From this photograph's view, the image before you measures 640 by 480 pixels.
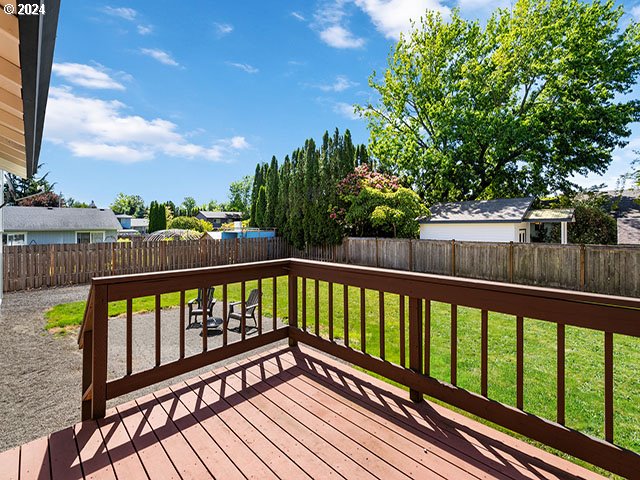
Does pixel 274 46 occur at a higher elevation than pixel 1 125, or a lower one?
higher

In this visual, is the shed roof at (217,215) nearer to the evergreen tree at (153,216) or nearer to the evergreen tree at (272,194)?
the evergreen tree at (153,216)

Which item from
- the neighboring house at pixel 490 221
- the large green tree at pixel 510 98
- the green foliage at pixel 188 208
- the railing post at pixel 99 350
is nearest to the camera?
the railing post at pixel 99 350

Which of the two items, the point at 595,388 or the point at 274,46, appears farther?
the point at 274,46

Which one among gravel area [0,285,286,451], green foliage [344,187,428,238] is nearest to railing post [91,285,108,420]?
gravel area [0,285,286,451]

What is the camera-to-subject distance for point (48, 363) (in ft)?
12.5

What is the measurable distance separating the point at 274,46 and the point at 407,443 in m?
14.1

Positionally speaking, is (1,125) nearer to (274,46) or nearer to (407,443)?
(407,443)

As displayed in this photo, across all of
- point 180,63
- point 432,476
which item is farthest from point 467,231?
point 180,63

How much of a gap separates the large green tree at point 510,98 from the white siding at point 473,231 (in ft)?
14.8

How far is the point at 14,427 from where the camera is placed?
251 centimetres

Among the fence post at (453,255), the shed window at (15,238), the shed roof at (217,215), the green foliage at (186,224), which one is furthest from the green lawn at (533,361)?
the shed roof at (217,215)

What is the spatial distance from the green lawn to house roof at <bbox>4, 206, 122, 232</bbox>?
511 inches

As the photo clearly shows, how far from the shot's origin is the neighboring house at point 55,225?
51.9 feet

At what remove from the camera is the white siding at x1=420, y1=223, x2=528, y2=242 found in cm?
Result: 1307
